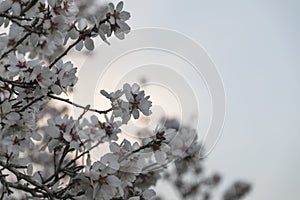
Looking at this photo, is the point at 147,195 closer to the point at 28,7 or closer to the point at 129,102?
the point at 129,102

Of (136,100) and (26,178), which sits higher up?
(136,100)

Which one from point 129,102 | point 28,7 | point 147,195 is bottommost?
point 147,195

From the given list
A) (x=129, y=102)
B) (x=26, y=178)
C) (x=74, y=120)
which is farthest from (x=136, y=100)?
(x=26, y=178)

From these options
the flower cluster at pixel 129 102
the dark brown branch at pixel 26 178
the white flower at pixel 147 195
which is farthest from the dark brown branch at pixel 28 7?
the white flower at pixel 147 195

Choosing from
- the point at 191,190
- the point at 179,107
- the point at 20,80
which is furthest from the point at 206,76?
the point at 191,190

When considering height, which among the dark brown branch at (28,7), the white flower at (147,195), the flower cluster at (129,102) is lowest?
the white flower at (147,195)

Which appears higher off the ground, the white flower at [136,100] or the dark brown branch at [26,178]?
the white flower at [136,100]

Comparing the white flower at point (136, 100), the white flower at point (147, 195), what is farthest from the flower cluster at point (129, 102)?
the white flower at point (147, 195)

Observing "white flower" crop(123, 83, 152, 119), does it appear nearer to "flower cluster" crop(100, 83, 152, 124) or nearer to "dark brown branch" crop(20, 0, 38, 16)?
"flower cluster" crop(100, 83, 152, 124)

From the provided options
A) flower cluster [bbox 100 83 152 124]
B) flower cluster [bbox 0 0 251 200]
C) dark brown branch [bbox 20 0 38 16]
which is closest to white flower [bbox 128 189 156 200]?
flower cluster [bbox 0 0 251 200]

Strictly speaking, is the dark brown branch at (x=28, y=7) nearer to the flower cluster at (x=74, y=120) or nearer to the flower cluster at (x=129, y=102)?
the flower cluster at (x=74, y=120)

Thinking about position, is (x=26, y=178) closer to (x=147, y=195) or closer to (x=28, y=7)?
(x=147, y=195)

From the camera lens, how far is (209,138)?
154cm

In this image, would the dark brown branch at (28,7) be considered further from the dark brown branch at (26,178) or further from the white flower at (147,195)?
the white flower at (147,195)
